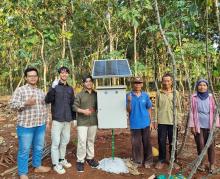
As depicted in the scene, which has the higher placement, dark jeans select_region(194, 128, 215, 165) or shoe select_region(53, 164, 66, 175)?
dark jeans select_region(194, 128, 215, 165)

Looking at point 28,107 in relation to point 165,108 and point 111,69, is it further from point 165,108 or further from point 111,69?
point 165,108

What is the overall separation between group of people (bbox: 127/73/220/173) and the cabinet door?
Answer: 135 millimetres

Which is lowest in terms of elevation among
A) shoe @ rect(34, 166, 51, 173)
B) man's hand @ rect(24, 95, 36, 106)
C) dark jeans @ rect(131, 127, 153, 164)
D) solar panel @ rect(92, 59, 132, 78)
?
shoe @ rect(34, 166, 51, 173)

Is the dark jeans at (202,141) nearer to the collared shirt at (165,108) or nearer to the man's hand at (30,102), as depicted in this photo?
the collared shirt at (165,108)

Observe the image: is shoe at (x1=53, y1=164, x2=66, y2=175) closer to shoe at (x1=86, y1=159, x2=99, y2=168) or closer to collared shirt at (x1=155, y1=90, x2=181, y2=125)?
shoe at (x1=86, y1=159, x2=99, y2=168)

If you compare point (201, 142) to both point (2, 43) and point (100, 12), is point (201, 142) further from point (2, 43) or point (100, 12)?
point (2, 43)

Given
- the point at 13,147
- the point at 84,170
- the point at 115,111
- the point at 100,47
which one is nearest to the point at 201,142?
the point at 115,111

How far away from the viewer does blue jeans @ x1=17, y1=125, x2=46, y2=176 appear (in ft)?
16.4

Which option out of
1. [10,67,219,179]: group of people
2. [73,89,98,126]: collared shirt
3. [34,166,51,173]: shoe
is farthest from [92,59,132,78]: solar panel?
[34,166,51,173]: shoe

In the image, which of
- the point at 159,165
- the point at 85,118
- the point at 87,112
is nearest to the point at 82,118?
the point at 85,118

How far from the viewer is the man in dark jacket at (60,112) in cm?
526

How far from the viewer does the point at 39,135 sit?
5.23 m

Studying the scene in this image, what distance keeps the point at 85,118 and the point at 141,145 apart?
1033mm

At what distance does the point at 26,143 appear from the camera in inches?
197
